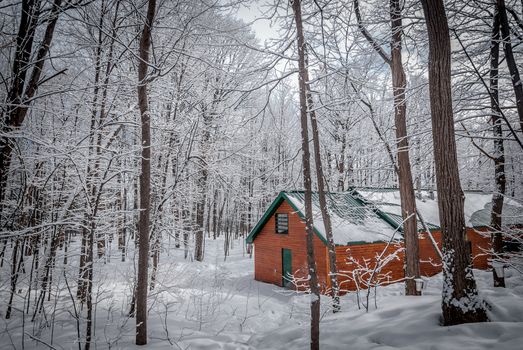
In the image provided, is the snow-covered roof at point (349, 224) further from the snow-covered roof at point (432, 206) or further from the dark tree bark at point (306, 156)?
the dark tree bark at point (306, 156)

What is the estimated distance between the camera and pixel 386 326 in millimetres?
3934

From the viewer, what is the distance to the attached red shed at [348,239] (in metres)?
12.4

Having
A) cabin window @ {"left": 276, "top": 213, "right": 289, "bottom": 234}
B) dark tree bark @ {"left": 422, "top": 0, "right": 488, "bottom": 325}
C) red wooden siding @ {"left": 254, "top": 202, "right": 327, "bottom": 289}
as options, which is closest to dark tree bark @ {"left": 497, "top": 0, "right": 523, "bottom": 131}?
dark tree bark @ {"left": 422, "top": 0, "right": 488, "bottom": 325}

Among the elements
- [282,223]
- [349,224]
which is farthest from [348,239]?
[282,223]

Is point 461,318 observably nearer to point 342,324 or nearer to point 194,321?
point 342,324

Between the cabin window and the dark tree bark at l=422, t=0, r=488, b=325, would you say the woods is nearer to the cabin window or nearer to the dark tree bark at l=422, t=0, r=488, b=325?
the dark tree bark at l=422, t=0, r=488, b=325

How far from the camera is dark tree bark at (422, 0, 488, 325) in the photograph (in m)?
3.36

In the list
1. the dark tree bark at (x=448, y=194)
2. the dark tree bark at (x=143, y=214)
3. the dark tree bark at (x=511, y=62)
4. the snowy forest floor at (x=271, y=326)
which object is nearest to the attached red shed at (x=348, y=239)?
the snowy forest floor at (x=271, y=326)

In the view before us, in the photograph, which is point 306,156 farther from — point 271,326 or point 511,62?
point 271,326

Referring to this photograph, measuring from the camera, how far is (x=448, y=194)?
11.6ft

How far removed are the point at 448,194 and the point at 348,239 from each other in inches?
371

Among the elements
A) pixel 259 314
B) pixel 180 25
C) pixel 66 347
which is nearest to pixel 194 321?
pixel 259 314

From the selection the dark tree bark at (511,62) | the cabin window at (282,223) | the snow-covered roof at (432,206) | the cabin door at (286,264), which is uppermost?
the dark tree bark at (511,62)

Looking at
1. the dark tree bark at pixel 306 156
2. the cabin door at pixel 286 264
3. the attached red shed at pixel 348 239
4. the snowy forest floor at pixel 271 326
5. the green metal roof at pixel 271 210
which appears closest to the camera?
the snowy forest floor at pixel 271 326
